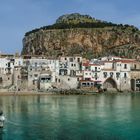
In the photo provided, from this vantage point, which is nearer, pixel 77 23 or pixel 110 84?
pixel 110 84

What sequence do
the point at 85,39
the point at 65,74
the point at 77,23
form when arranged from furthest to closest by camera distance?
the point at 77,23
the point at 85,39
the point at 65,74

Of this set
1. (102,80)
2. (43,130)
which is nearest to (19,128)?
(43,130)

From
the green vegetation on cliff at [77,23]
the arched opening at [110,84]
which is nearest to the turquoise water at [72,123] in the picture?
the arched opening at [110,84]

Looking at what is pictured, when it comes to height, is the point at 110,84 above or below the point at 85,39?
below

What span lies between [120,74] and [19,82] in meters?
21.8

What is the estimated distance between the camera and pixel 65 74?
97.6 meters

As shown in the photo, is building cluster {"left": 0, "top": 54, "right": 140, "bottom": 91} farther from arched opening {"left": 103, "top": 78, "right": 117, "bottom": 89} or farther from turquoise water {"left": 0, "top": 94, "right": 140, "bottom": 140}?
turquoise water {"left": 0, "top": 94, "right": 140, "bottom": 140}

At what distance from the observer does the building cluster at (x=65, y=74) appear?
94188mm

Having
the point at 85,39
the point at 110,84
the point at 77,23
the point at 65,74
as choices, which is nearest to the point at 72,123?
the point at 65,74

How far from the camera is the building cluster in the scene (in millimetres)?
94188

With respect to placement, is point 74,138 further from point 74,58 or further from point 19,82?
point 74,58

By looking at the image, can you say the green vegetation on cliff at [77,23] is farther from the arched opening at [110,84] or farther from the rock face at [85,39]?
the arched opening at [110,84]

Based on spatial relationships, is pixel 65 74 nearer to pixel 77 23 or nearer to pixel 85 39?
pixel 85 39

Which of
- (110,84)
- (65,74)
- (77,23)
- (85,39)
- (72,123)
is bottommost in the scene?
(72,123)
